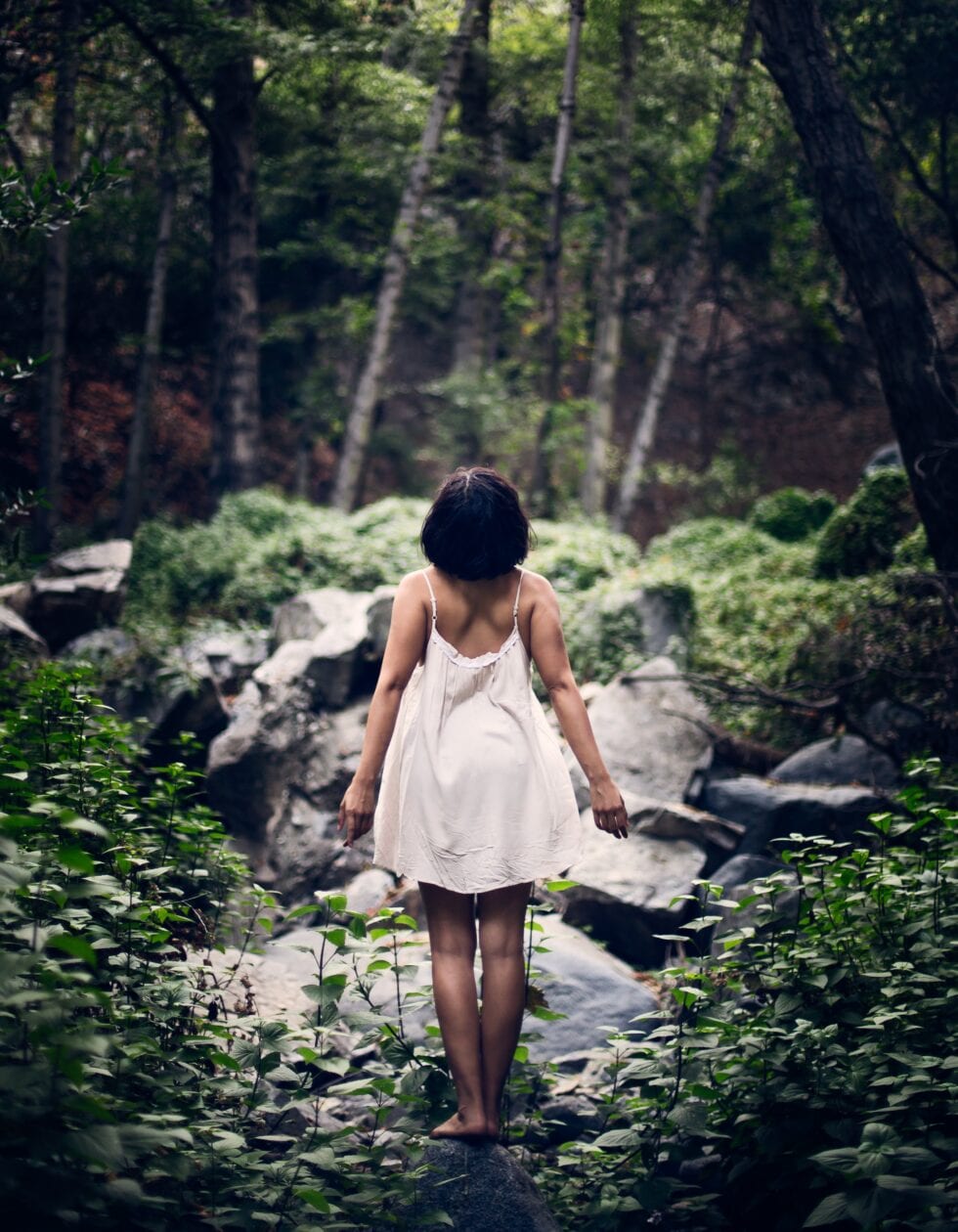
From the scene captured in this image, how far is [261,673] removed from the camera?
773 cm

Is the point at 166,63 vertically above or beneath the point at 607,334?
above

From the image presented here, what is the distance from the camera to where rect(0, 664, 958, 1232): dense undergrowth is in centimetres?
223

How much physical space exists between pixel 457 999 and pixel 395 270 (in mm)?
11188

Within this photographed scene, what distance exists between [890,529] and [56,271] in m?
8.25

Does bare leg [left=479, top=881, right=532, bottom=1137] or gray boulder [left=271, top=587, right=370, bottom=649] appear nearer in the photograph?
bare leg [left=479, top=881, right=532, bottom=1137]

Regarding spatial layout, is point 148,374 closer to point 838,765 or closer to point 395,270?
point 395,270

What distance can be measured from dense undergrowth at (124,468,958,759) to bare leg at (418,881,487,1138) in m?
3.32

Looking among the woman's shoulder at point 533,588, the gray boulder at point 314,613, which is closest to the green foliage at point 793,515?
the gray boulder at point 314,613

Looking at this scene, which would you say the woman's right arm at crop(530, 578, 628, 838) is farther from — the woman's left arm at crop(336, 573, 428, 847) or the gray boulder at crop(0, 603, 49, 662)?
the gray boulder at crop(0, 603, 49, 662)

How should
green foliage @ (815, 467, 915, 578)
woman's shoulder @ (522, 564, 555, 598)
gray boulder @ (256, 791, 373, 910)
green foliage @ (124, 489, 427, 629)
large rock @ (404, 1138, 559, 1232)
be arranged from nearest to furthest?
large rock @ (404, 1138, 559, 1232) < woman's shoulder @ (522, 564, 555, 598) < gray boulder @ (256, 791, 373, 910) < green foliage @ (124, 489, 427, 629) < green foliage @ (815, 467, 915, 578)

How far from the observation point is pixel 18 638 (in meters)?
7.28

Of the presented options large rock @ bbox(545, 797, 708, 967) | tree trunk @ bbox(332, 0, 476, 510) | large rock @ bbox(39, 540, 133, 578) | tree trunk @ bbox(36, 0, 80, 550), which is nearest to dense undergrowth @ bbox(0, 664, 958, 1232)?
large rock @ bbox(545, 797, 708, 967)

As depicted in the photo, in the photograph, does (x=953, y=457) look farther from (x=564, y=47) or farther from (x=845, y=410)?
(x=845, y=410)

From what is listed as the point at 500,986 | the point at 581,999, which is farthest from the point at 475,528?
the point at 581,999
